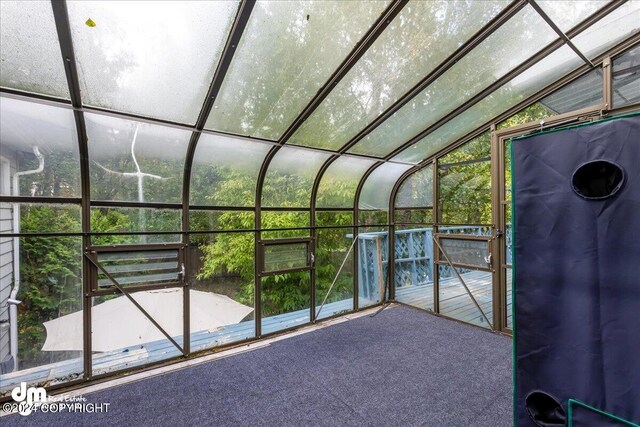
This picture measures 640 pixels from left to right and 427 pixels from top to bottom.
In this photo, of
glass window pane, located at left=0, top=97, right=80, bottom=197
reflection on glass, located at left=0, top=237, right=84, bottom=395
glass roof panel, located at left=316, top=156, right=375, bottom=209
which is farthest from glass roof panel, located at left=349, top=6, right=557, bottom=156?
reflection on glass, located at left=0, top=237, right=84, bottom=395

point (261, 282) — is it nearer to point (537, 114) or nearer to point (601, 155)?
point (601, 155)

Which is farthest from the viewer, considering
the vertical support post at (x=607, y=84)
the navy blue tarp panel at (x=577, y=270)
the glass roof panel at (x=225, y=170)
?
the glass roof panel at (x=225, y=170)

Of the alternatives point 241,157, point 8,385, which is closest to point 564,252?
point 241,157

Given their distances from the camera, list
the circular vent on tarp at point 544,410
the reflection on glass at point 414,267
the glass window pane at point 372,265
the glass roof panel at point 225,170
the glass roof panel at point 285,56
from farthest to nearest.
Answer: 1. the glass window pane at point 372,265
2. the reflection on glass at point 414,267
3. the glass roof panel at point 225,170
4. the glass roof panel at point 285,56
5. the circular vent on tarp at point 544,410

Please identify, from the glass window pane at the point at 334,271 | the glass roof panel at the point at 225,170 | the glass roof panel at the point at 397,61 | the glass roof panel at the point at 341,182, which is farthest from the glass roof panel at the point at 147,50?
the glass window pane at the point at 334,271

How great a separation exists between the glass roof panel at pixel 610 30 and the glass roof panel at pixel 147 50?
2.84 meters

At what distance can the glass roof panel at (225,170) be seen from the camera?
3.07m

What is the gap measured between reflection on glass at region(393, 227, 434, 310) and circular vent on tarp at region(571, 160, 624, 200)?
11.6 feet

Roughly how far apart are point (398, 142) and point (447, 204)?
1.16 metres

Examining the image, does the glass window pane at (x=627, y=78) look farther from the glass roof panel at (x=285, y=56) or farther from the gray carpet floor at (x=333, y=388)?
the gray carpet floor at (x=333, y=388)

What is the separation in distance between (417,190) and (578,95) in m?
2.12

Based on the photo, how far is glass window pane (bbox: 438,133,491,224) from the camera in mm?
3859

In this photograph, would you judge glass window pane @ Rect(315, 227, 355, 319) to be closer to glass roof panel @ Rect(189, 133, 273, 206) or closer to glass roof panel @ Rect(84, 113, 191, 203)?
glass roof panel @ Rect(189, 133, 273, 206)

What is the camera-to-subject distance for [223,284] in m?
3.50
